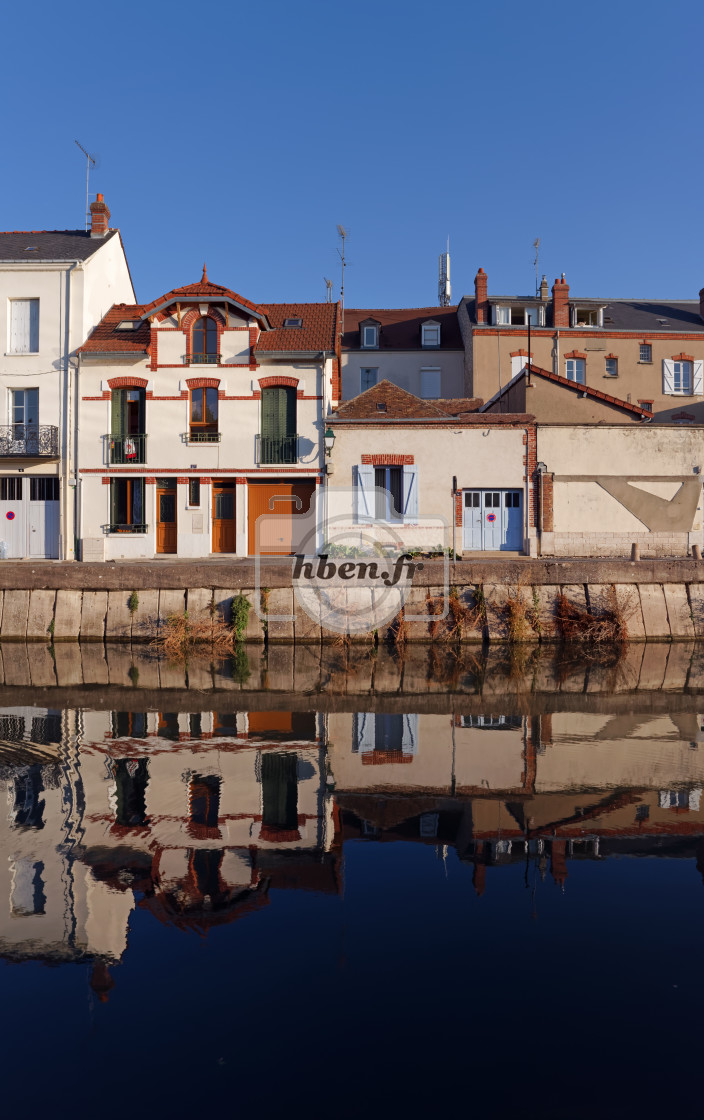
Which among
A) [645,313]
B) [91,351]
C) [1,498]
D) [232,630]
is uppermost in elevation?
[645,313]

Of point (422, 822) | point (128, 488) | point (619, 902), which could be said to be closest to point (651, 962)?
point (619, 902)

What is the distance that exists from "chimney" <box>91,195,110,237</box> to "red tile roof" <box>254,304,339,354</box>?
5558mm

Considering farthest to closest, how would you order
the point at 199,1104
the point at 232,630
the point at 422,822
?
the point at 232,630
the point at 422,822
the point at 199,1104

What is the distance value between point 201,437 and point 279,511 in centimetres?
286

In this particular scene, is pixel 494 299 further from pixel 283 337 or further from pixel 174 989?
pixel 174 989

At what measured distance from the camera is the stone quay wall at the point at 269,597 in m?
14.0

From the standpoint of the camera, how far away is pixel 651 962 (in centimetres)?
393

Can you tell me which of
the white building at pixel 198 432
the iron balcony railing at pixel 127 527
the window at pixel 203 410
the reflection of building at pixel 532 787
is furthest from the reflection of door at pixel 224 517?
the reflection of building at pixel 532 787

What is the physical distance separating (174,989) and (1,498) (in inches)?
744

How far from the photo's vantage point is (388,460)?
18.7 meters

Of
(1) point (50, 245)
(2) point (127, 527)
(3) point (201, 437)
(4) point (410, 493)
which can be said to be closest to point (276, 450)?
(3) point (201, 437)

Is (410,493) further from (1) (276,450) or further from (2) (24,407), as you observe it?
(2) (24,407)

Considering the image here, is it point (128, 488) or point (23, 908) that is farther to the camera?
point (128, 488)

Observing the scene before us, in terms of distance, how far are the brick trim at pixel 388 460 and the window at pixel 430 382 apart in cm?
1392
